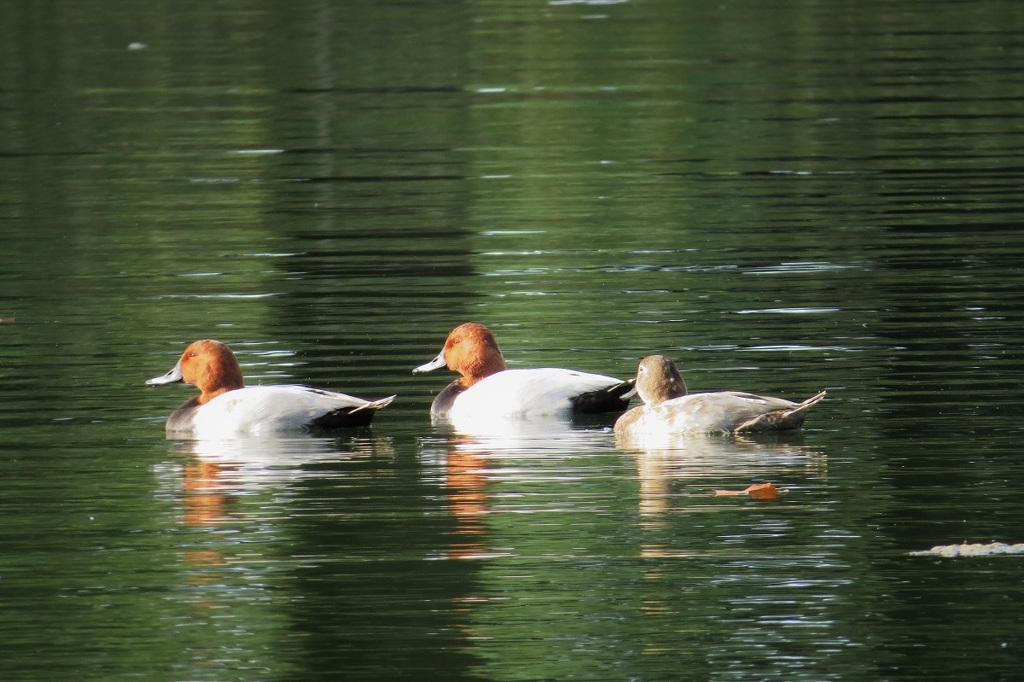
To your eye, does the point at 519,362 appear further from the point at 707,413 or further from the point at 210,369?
the point at 707,413

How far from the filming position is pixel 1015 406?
11.6 m

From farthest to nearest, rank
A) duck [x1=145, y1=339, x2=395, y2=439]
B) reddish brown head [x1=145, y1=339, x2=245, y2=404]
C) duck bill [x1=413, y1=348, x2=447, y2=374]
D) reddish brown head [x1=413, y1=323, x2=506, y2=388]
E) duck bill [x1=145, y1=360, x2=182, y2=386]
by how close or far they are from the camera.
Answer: duck bill [x1=413, y1=348, x2=447, y2=374]
reddish brown head [x1=413, y1=323, x2=506, y2=388]
duck bill [x1=145, y1=360, x2=182, y2=386]
reddish brown head [x1=145, y1=339, x2=245, y2=404]
duck [x1=145, y1=339, x2=395, y2=439]

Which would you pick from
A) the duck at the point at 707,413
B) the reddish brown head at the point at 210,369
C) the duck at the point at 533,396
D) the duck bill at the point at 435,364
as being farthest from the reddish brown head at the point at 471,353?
the duck at the point at 707,413

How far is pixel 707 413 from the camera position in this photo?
11.2 meters

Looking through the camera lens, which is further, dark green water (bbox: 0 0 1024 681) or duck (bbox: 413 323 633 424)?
duck (bbox: 413 323 633 424)

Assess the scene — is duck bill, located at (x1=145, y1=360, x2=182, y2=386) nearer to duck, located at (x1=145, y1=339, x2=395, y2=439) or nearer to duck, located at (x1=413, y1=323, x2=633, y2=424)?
duck, located at (x1=145, y1=339, x2=395, y2=439)

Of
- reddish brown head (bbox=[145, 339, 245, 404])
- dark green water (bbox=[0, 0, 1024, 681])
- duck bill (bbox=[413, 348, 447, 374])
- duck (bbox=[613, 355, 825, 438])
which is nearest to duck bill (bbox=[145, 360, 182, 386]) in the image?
reddish brown head (bbox=[145, 339, 245, 404])

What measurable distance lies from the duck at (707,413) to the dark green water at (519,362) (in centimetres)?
15

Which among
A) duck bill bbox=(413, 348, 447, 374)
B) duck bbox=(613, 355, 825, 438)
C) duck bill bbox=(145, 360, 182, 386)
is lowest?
duck bbox=(613, 355, 825, 438)

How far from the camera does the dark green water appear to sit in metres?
8.00

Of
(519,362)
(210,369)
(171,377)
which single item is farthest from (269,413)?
(519,362)

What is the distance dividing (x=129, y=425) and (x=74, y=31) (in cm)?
3250

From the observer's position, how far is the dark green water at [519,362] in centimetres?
800

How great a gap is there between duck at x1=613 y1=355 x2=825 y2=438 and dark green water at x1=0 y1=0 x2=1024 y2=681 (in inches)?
6.0
